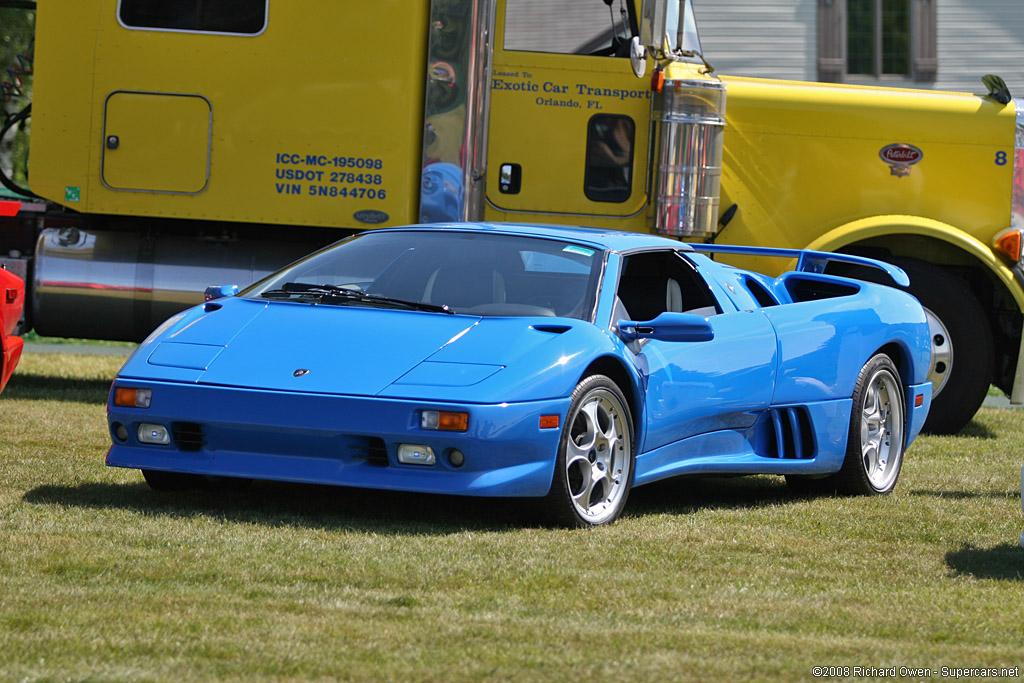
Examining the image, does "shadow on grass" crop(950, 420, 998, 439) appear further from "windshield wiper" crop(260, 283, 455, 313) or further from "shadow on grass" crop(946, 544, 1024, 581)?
"windshield wiper" crop(260, 283, 455, 313)

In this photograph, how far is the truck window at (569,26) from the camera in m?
10.1

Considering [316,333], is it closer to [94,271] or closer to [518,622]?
[518,622]

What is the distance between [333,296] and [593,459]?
1.28 metres

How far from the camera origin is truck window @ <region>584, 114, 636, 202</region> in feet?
33.5

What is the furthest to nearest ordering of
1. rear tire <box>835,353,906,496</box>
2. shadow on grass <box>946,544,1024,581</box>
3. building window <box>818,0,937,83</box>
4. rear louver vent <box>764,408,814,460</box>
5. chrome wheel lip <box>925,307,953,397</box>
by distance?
building window <box>818,0,937,83</box> < chrome wheel lip <box>925,307,953,397</box> < rear tire <box>835,353,906,496</box> < rear louver vent <box>764,408,814,460</box> < shadow on grass <box>946,544,1024,581</box>

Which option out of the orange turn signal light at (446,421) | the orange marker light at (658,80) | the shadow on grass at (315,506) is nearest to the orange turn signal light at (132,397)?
the shadow on grass at (315,506)

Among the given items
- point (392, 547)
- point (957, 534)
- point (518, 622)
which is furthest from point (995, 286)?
point (518, 622)

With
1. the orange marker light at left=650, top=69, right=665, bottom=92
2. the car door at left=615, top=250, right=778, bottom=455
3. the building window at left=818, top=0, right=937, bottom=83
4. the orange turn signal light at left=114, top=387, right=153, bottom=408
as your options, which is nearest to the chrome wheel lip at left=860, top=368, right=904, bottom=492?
the car door at left=615, top=250, right=778, bottom=455

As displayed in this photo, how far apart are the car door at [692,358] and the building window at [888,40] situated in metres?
18.6

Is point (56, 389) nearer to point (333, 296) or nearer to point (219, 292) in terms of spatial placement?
point (219, 292)

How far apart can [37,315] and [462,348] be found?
5534 millimetres

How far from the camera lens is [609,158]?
33.6 ft

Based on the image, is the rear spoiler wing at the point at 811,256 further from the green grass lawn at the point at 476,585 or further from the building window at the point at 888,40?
the building window at the point at 888,40

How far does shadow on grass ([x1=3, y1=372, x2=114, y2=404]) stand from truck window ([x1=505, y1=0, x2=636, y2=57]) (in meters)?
3.71
